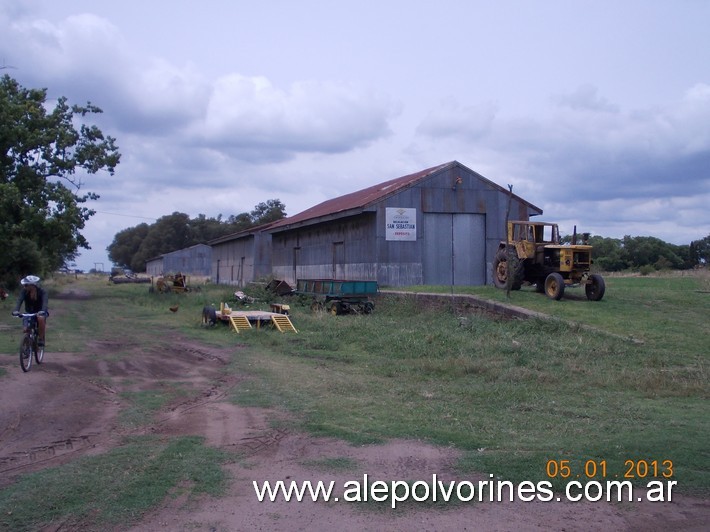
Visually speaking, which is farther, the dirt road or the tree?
the tree

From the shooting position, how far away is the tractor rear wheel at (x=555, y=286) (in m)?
20.9

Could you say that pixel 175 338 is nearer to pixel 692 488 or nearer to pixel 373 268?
pixel 373 268

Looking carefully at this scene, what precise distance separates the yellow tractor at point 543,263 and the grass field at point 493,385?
645mm

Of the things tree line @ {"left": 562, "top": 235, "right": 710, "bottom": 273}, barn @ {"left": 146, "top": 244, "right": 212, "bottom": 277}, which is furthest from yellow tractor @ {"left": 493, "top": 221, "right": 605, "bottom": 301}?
barn @ {"left": 146, "top": 244, "right": 212, "bottom": 277}

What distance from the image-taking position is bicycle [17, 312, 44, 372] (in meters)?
12.9

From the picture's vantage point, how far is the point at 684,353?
44.9 feet

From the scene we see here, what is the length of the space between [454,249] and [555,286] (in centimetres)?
1149

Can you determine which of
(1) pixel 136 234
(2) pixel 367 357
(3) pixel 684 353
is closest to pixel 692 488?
(3) pixel 684 353

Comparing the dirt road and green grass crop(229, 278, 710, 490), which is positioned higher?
green grass crop(229, 278, 710, 490)

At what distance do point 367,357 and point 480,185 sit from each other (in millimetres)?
18975

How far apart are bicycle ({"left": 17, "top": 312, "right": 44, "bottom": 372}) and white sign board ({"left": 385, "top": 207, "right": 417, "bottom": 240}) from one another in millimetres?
19331

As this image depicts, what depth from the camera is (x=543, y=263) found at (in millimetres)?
22688
